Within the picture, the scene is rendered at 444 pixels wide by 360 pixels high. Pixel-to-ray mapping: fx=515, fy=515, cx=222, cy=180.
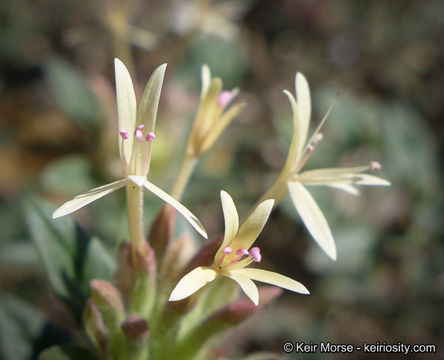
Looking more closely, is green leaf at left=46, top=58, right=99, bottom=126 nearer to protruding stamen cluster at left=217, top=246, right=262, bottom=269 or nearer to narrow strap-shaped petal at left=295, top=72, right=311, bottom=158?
narrow strap-shaped petal at left=295, top=72, right=311, bottom=158

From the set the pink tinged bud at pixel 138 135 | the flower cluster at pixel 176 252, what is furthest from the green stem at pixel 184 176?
the pink tinged bud at pixel 138 135

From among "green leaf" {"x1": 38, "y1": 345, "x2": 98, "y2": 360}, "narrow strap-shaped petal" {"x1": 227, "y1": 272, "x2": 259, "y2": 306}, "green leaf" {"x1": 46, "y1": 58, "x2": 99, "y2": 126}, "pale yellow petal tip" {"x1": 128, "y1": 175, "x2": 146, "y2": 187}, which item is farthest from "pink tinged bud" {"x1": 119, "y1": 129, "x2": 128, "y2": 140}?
"green leaf" {"x1": 46, "y1": 58, "x2": 99, "y2": 126}

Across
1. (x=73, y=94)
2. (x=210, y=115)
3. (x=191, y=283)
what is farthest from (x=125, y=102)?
(x=73, y=94)

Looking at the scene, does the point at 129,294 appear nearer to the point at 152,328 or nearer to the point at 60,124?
the point at 152,328

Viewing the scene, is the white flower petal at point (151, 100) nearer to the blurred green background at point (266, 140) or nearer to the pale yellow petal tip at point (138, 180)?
the pale yellow petal tip at point (138, 180)

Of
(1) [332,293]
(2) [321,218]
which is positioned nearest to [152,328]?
(2) [321,218]

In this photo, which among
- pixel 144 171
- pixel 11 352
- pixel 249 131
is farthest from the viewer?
pixel 249 131

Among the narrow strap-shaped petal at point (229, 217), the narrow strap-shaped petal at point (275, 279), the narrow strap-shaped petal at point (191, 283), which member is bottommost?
the narrow strap-shaped petal at point (275, 279)
